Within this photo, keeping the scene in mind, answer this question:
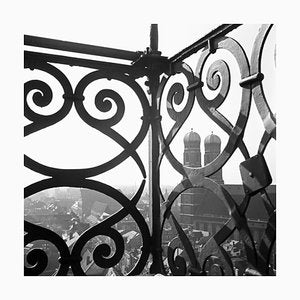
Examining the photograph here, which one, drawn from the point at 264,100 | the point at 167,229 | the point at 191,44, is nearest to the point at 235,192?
the point at 264,100

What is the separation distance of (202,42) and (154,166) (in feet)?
1.46

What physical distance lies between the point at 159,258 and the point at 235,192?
43cm

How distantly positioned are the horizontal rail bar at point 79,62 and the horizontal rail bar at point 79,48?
1.0 inches

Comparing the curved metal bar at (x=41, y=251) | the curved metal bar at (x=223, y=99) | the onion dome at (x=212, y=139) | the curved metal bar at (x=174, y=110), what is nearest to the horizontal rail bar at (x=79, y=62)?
the curved metal bar at (x=174, y=110)

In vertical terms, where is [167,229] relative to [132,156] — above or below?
below

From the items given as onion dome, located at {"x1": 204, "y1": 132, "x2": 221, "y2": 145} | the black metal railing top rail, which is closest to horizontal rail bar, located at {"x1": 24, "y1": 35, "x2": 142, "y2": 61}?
the black metal railing top rail

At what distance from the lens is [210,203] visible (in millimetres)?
990

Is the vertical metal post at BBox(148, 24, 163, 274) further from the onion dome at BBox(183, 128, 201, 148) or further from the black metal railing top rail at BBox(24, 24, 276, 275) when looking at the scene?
the onion dome at BBox(183, 128, 201, 148)

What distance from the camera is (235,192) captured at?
2.86 ft

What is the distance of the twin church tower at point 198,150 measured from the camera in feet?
3.12

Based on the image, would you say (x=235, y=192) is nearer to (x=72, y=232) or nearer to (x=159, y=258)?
(x=159, y=258)

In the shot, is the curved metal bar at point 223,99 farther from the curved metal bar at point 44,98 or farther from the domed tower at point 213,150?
the curved metal bar at point 44,98

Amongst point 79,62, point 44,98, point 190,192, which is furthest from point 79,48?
point 190,192

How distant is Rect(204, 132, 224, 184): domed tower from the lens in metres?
0.94
